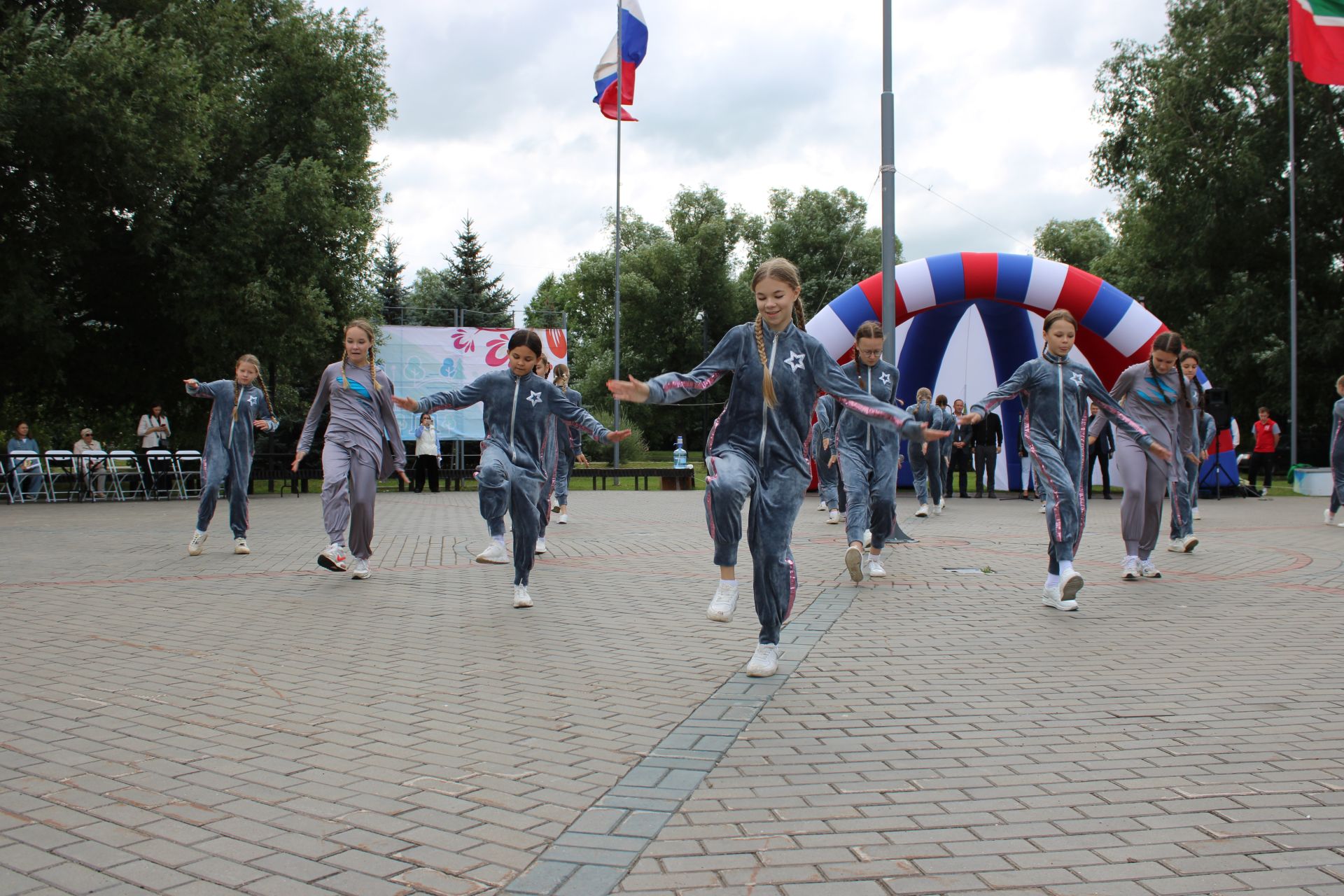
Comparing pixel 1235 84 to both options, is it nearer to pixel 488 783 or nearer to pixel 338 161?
pixel 338 161

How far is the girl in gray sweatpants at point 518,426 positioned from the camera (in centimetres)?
767

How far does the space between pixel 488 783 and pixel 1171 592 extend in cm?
664

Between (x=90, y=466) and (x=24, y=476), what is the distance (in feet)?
3.95

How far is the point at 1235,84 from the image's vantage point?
33.6 m

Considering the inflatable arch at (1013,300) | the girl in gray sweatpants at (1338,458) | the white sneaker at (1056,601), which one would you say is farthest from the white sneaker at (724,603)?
the inflatable arch at (1013,300)

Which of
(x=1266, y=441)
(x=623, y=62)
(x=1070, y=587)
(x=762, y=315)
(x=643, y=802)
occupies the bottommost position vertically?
(x=643, y=802)

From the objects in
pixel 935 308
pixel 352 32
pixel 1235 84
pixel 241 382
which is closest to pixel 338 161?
pixel 352 32

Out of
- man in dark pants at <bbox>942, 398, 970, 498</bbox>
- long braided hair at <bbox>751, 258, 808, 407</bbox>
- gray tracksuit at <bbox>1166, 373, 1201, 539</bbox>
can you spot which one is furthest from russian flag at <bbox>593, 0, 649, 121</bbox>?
long braided hair at <bbox>751, 258, 808, 407</bbox>

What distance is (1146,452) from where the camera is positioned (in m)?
8.85

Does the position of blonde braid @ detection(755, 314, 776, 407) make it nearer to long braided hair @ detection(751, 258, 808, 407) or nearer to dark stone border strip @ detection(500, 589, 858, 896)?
long braided hair @ detection(751, 258, 808, 407)

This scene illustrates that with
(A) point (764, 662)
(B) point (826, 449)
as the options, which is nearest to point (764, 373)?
(A) point (764, 662)

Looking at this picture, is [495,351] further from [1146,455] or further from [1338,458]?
[1146,455]

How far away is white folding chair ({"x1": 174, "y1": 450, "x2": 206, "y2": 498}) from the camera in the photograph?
22.8 metres

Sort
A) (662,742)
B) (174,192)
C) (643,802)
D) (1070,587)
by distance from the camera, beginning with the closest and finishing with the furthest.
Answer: (643,802), (662,742), (1070,587), (174,192)
